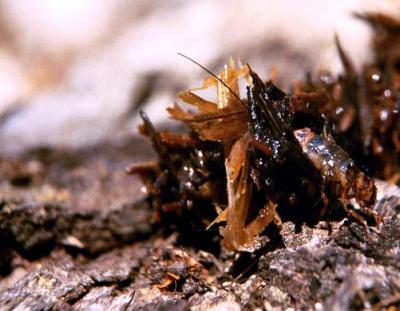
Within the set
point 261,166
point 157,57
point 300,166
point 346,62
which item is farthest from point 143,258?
point 346,62

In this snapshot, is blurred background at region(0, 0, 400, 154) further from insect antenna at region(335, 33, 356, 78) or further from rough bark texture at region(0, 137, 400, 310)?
rough bark texture at region(0, 137, 400, 310)

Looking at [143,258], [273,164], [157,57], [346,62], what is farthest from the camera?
[157,57]

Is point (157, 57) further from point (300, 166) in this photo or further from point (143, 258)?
point (300, 166)

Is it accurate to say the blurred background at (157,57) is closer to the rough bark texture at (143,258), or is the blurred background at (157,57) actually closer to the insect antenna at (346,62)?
the insect antenna at (346,62)

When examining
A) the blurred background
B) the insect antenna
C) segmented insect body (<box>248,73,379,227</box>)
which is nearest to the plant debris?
segmented insect body (<box>248,73,379,227</box>)

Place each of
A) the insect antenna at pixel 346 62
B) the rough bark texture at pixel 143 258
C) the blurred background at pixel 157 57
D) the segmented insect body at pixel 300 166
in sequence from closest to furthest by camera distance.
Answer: the rough bark texture at pixel 143 258
the segmented insect body at pixel 300 166
the insect antenna at pixel 346 62
the blurred background at pixel 157 57

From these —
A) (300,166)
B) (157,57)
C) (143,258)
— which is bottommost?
(143,258)

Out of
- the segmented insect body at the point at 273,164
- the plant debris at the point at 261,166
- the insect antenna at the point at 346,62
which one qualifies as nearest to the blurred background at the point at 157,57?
the insect antenna at the point at 346,62
